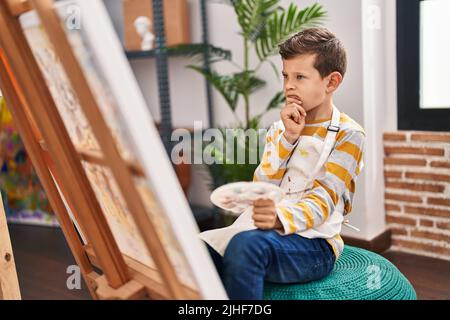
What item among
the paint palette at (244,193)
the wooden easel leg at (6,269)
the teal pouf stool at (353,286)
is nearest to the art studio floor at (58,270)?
the teal pouf stool at (353,286)

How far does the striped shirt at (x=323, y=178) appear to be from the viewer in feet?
3.62

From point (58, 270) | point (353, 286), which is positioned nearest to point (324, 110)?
point (353, 286)

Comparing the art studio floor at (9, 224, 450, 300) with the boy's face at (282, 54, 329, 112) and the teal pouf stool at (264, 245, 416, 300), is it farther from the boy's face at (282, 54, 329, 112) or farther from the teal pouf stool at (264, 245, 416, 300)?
the boy's face at (282, 54, 329, 112)

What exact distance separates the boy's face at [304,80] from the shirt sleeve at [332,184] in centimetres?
11

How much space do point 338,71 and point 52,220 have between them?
2.87m

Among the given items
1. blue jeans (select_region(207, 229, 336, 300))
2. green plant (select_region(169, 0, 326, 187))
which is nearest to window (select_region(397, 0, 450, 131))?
green plant (select_region(169, 0, 326, 187))

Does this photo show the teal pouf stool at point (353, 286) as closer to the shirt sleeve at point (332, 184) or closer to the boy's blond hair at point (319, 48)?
the shirt sleeve at point (332, 184)

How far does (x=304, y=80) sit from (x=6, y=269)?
939 mm

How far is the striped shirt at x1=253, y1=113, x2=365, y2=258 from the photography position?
3.62ft

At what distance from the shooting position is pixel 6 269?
4.39 feet

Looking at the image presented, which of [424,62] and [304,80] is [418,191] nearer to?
[424,62]

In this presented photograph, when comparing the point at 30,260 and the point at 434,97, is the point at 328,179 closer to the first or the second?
the point at 434,97

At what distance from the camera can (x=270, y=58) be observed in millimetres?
2787
